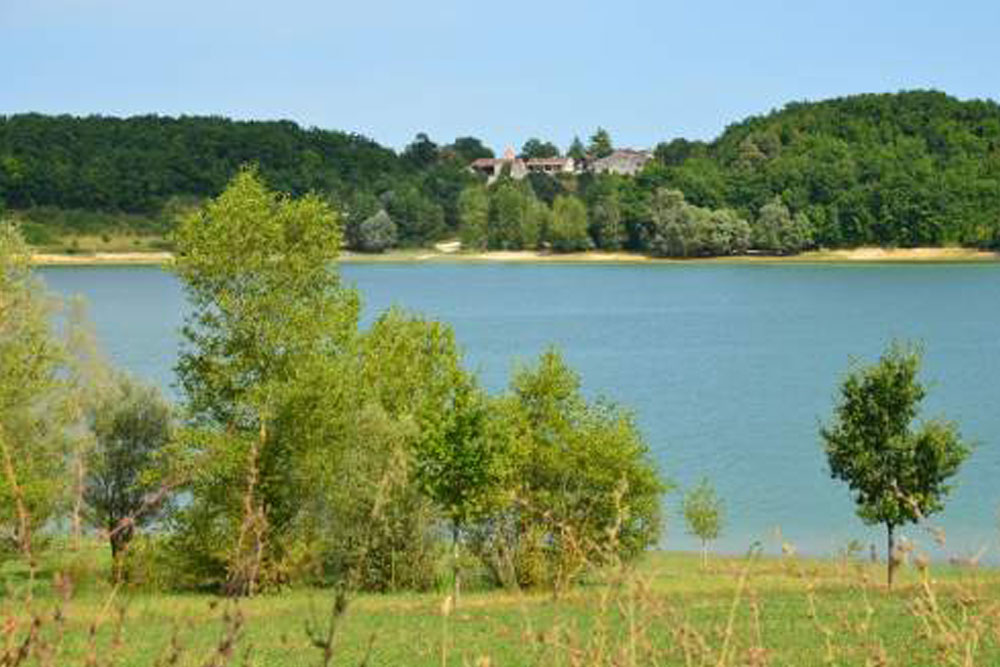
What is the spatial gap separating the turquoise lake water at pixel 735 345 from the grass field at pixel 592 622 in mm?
361

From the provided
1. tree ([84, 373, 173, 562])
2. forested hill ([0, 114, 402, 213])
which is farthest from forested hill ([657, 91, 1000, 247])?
tree ([84, 373, 173, 562])

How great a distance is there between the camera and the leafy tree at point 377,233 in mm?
173500

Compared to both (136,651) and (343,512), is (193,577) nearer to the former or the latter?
(343,512)

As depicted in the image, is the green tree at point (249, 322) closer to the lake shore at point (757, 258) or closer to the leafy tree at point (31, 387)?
the leafy tree at point (31, 387)

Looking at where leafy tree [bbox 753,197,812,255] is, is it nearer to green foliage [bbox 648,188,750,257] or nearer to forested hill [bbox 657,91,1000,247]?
green foliage [bbox 648,188,750,257]

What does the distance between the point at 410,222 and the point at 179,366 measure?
155 meters

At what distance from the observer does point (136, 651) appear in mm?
17328

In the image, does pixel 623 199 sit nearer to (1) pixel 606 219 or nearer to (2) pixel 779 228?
(1) pixel 606 219

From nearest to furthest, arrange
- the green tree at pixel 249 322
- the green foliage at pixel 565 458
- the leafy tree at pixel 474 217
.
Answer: the green tree at pixel 249 322 < the green foliage at pixel 565 458 < the leafy tree at pixel 474 217

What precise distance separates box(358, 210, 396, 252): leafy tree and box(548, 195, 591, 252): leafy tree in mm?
20667

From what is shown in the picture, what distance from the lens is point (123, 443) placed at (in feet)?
101

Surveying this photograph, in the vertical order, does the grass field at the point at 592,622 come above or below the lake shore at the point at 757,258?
above

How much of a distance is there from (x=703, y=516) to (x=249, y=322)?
1269cm

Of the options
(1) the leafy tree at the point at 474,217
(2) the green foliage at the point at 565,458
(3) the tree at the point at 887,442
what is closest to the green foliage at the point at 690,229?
(1) the leafy tree at the point at 474,217
